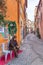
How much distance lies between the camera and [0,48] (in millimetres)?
10031

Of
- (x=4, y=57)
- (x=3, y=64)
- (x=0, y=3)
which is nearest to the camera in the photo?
(x=3, y=64)

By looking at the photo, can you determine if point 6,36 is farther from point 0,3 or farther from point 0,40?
point 0,3

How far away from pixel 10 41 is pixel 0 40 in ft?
4.01

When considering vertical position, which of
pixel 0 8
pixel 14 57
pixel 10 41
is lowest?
pixel 14 57

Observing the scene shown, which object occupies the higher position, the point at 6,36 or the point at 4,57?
the point at 6,36

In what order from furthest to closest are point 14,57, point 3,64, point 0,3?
1. point 14,57
2. point 0,3
3. point 3,64

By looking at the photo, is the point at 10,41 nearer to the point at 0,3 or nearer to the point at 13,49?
the point at 13,49

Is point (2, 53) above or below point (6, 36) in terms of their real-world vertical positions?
below

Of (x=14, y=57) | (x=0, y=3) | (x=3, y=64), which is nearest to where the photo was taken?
(x=3, y=64)

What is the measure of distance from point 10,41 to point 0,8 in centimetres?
276

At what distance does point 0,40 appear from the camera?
10203mm

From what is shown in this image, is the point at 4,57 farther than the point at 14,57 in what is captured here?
No

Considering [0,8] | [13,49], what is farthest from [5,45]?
[0,8]

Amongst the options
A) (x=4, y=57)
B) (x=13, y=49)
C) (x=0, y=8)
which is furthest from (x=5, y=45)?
(x=0, y=8)
